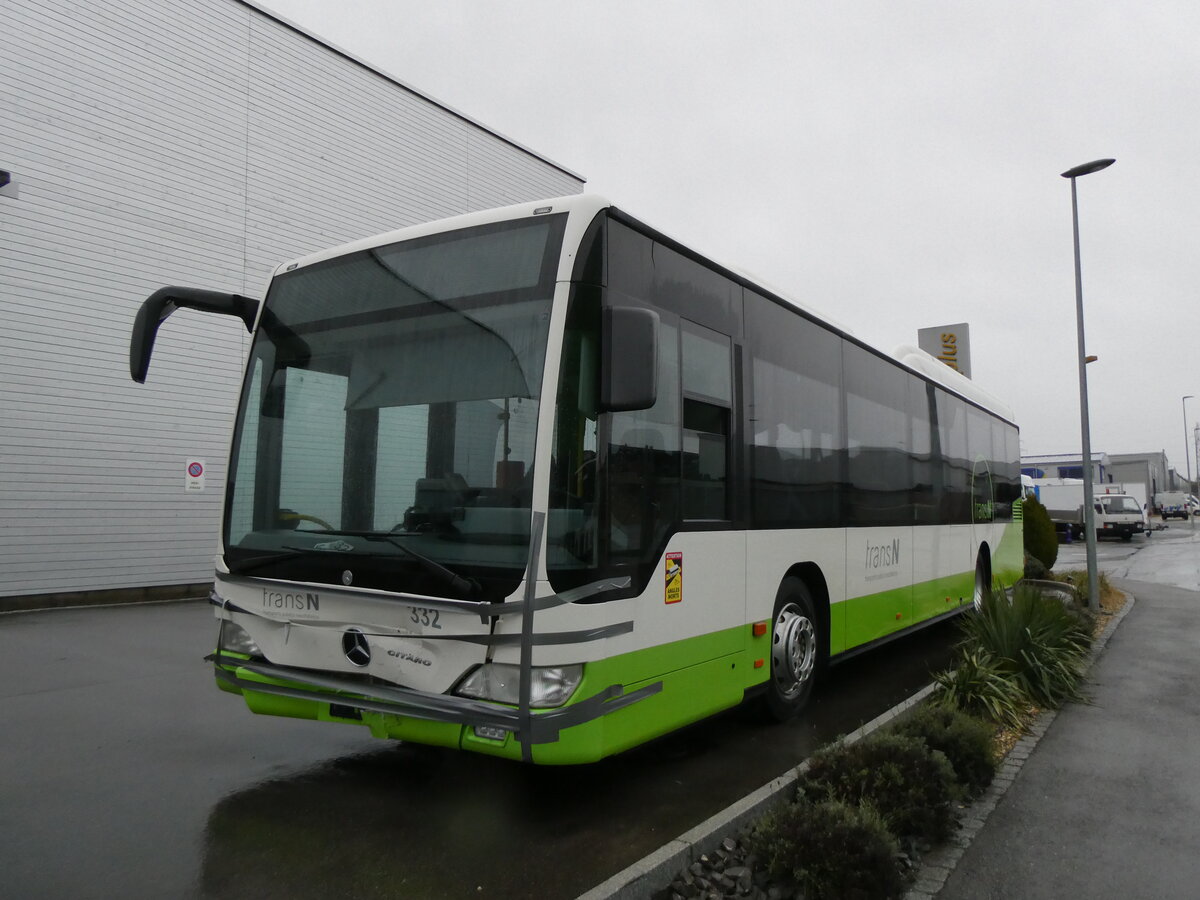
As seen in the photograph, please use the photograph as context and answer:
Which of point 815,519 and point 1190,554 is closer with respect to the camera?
point 815,519

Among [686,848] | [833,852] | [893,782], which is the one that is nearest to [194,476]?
[686,848]

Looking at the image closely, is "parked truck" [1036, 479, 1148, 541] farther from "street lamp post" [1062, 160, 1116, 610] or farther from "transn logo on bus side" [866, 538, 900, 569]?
"transn logo on bus side" [866, 538, 900, 569]

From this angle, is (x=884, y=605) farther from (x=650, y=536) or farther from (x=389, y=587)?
(x=389, y=587)

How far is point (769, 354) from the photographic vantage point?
6.11 m

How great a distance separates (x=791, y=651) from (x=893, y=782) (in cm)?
181

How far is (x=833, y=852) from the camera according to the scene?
12.0ft

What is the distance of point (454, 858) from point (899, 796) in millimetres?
2168

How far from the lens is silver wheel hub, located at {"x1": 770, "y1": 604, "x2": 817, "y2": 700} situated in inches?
240

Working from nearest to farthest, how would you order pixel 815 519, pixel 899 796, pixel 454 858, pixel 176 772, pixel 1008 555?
pixel 454 858 → pixel 899 796 → pixel 176 772 → pixel 815 519 → pixel 1008 555

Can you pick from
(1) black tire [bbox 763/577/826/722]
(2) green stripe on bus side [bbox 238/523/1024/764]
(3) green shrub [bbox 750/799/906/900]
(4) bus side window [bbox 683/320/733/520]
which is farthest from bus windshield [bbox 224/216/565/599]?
(1) black tire [bbox 763/577/826/722]

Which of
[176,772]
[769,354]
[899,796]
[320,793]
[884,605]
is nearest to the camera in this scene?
[899,796]

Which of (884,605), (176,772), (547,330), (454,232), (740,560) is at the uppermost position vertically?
(454,232)

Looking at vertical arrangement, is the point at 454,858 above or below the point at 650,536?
below

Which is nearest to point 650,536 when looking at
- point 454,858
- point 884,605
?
point 454,858
